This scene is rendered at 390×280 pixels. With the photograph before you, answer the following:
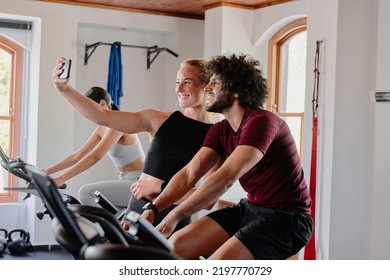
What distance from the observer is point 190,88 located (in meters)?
2.76

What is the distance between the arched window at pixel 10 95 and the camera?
4672 millimetres

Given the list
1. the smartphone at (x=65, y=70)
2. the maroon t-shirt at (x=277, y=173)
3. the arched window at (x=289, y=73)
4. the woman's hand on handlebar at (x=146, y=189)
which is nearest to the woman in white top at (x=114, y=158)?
the woman's hand on handlebar at (x=146, y=189)

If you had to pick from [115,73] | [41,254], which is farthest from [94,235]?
[115,73]

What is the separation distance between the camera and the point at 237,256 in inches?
83.2

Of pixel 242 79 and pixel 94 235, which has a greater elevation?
pixel 242 79

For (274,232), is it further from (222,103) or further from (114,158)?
(114,158)

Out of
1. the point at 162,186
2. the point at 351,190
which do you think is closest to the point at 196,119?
the point at 162,186

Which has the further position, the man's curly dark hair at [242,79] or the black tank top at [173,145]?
the black tank top at [173,145]

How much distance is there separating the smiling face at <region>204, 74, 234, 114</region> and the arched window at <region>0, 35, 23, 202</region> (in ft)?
8.39

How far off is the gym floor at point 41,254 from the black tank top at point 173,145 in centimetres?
190

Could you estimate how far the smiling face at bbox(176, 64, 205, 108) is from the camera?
275cm

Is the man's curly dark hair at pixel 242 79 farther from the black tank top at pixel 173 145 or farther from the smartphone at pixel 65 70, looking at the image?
the smartphone at pixel 65 70

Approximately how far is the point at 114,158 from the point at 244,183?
151 cm

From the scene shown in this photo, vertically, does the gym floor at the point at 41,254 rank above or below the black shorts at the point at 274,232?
below
